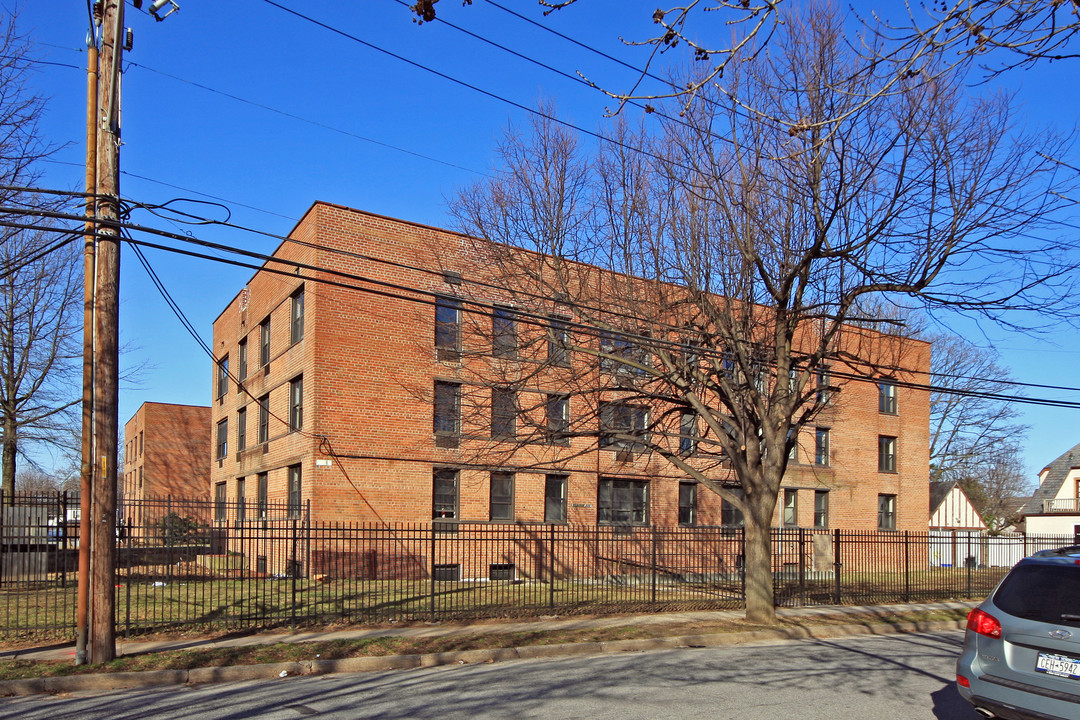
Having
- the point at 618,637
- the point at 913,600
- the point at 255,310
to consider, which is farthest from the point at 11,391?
the point at 913,600

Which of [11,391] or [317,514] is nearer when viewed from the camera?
[317,514]

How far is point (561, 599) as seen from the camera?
18.3 m

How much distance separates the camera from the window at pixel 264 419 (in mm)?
27141

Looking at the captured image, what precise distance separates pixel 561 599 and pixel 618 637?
16.1 feet

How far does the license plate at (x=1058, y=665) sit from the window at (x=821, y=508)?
26.8 meters

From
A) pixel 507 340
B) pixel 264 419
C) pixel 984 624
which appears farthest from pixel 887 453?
pixel 984 624

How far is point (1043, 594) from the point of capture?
23.5 feet

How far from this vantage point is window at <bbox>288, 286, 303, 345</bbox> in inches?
978

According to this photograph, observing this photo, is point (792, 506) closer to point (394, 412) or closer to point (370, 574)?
point (394, 412)

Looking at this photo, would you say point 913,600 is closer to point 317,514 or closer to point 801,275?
point 801,275

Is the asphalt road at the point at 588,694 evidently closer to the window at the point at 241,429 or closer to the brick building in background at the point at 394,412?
the brick building in background at the point at 394,412

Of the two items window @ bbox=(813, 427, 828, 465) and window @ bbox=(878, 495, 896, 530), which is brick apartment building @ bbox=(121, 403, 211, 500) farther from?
window @ bbox=(878, 495, 896, 530)

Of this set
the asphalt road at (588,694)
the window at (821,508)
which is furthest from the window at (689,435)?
Answer: the window at (821,508)

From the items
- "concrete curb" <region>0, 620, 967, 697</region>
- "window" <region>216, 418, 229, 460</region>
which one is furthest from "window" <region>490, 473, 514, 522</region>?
"window" <region>216, 418, 229, 460</region>
